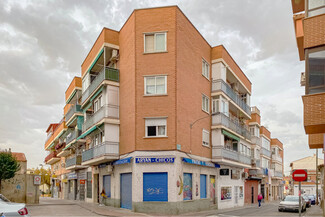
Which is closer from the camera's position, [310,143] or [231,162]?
[310,143]

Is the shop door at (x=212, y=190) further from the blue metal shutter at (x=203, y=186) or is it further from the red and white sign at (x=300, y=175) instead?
the red and white sign at (x=300, y=175)

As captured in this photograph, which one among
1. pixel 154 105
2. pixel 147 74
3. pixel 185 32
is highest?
pixel 185 32

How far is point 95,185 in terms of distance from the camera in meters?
34.1

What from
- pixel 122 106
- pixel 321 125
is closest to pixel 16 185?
pixel 122 106

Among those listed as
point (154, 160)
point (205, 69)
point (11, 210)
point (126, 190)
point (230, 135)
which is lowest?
point (126, 190)

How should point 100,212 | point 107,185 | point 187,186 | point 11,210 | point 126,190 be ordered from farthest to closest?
point 107,185 → point 126,190 → point 187,186 → point 100,212 → point 11,210

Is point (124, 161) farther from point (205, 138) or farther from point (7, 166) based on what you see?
point (7, 166)

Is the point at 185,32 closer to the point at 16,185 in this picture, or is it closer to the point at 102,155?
the point at 102,155

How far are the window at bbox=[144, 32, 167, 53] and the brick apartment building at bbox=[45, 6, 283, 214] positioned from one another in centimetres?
7

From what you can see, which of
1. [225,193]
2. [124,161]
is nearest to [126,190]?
[124,161]

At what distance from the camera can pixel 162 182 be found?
75.7 feet

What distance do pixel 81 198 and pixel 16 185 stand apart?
38.1 ft

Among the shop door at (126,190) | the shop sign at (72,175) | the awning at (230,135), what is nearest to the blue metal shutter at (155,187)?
the shop door at (126,190)

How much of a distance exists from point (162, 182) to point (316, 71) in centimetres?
1250
